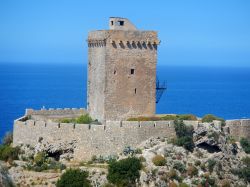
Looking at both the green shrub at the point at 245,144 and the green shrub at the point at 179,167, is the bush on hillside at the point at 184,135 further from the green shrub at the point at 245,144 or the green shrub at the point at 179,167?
the green shrub at the point at 245,144

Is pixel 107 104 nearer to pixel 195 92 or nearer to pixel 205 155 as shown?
pixel 205 155

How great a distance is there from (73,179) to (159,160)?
494cm

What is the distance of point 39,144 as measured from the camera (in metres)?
42.6

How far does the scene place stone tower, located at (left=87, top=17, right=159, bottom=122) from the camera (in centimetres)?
4403

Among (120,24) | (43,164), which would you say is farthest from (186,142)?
(120,24)

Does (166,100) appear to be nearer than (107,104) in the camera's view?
No

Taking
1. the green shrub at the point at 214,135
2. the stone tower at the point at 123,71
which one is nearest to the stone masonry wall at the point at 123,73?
the stone tower at the point at 123,71

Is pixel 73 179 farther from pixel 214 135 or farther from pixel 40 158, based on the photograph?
pixel 214 135

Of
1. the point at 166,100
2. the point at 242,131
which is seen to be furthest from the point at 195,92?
the point at 242,131

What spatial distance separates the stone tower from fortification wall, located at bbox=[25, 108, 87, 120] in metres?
4.03

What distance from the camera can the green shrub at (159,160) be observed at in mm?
39781

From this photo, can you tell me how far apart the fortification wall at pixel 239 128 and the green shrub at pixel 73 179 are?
1074 cm

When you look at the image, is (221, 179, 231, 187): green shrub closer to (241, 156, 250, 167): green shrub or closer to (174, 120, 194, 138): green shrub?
(241, 156, 250, 167): green shrub

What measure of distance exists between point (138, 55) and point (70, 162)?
26.1ft
